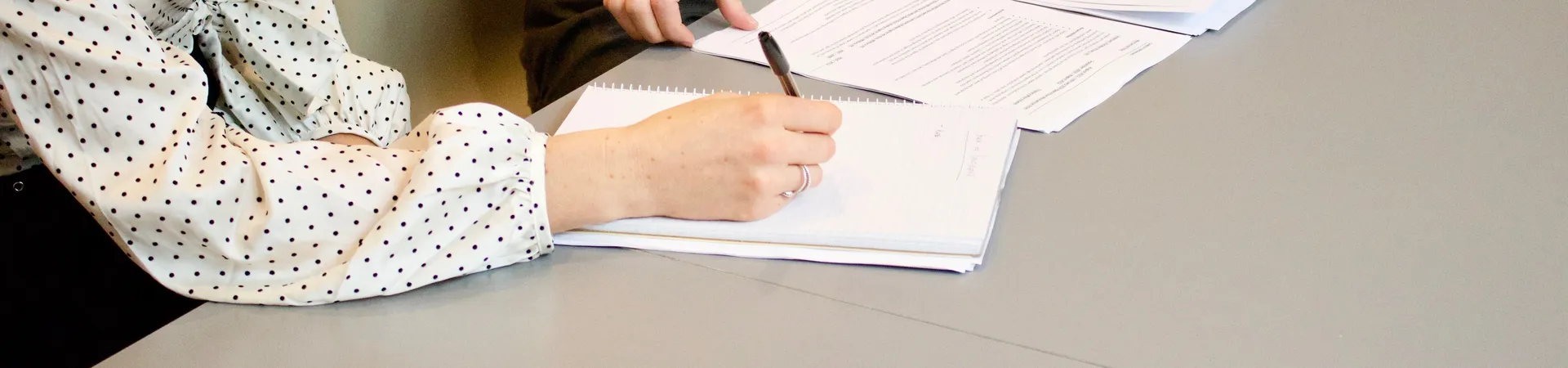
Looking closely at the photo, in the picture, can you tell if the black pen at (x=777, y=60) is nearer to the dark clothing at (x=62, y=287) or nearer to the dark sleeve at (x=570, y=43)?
the dark sleeve at (x=570, y=43)

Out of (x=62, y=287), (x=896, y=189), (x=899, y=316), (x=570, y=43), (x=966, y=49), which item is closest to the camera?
(x=899, y=316)

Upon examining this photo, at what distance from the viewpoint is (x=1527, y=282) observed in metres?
0.57

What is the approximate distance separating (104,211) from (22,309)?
0.79 ft

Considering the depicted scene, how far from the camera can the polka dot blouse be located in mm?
621

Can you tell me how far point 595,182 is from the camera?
0.65 meters

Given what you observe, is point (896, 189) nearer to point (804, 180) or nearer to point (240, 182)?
point (804, 180)

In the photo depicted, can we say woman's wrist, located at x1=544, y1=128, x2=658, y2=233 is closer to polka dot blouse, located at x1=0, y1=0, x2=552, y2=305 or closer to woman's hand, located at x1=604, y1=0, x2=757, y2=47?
polka dot blouse, located at x1=0, y1=0, x2=552, y2=305

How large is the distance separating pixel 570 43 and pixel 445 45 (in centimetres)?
16

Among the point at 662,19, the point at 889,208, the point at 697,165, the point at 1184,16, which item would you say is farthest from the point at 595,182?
the point at 1184,16

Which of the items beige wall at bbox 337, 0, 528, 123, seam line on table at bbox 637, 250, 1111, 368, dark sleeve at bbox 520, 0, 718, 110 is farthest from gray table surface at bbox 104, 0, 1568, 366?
beige wall at bbox 337, 0, 528, 123

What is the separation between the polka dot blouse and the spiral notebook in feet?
0.21

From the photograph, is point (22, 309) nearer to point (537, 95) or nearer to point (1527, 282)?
point (537, 95)

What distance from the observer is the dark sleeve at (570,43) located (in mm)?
1047

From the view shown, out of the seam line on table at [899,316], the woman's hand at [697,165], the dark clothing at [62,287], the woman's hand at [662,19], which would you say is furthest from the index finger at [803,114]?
the dark clothing at [62,287]
